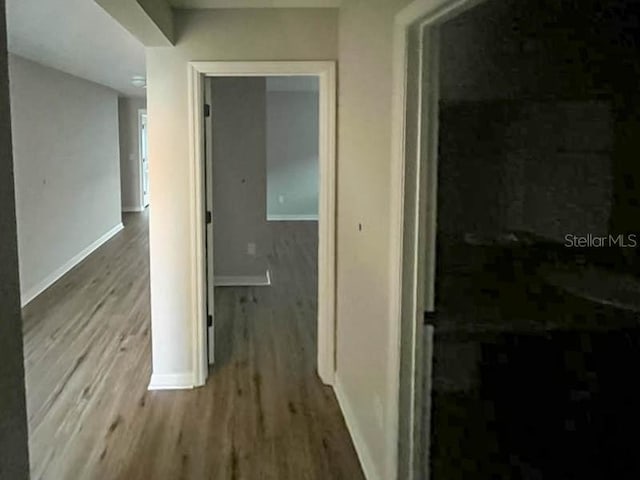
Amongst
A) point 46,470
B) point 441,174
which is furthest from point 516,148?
point 46,470

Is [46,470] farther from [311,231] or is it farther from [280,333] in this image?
[311,231]

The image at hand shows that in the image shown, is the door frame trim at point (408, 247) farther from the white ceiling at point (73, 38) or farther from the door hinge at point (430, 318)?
the white ceiling at point (73, 38)

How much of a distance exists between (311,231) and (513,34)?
797cm

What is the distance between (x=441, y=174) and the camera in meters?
2.73

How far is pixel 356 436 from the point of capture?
332 cm

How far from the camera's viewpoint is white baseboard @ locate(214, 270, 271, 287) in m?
6.98

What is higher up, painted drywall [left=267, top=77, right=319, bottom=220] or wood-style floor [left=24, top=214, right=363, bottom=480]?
painted drywall [left=267, top=77, right=319, bottom=220]

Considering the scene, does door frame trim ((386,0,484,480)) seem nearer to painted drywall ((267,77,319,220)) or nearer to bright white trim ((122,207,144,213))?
painted drywall ((267,77,319,220))

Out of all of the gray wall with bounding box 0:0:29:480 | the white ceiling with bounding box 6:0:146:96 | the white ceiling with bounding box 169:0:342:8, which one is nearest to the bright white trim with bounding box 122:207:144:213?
the white ceiling with bounding box 6:0:146:96

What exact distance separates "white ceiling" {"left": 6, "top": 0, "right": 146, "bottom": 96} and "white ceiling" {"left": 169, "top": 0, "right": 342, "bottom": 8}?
0.54 metres

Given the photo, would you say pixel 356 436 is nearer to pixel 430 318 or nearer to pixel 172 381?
pixel 430 318

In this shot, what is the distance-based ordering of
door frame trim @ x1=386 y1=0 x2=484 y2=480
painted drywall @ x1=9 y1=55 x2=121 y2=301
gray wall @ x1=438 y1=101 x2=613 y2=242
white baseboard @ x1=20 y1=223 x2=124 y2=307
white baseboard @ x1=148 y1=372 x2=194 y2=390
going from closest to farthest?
door frame trim @ x1=386 y1=0 x2=484 y2=480 → gray wall @ x1=438 y1=101 x2=613 y2=242 → white baseboard @ x1=148 y1=372 x2=194 y2=390 → painted drywall @ x1=9 y1=55 x2=121 y2=301 → white baseboard @ x1=20 y1=223 x2=124 y2=307

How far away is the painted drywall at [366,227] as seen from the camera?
105 inches

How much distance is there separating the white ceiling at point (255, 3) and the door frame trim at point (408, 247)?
1.47 meters
